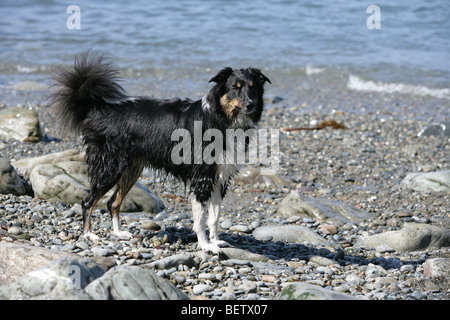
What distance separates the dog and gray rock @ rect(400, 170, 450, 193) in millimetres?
3532

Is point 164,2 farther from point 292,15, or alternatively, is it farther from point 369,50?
point 369,50

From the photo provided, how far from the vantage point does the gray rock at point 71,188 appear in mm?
6762

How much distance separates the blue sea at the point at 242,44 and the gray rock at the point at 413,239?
22.8 feet

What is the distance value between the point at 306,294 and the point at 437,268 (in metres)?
1.72

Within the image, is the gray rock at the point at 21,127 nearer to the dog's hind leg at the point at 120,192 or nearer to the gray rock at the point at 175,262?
the dog's hind leg at the point at 120,192

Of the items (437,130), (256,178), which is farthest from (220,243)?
(437,130)

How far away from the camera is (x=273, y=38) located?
1844 centimetres

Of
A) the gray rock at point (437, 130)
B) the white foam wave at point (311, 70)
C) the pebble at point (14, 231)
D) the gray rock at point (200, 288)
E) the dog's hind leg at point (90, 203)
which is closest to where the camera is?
the gray rock at point (200, 288)

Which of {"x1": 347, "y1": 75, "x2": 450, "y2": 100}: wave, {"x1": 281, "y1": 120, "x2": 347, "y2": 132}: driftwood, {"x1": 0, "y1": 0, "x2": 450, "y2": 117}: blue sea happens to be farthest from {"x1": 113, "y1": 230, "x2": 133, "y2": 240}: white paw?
{"x1": 347, "y1": 75, "x2": 450, "y2": 100}: wave

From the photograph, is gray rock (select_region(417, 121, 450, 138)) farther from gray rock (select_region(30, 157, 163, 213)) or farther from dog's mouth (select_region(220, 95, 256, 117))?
dog's mouth (select_region(220, 95, 256, 117))

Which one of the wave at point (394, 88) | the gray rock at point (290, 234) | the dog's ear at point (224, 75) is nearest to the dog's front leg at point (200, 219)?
the gray rock at point (290, 234)

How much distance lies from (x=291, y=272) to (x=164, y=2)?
18.4 metres

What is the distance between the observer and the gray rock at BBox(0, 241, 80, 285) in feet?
14.9
